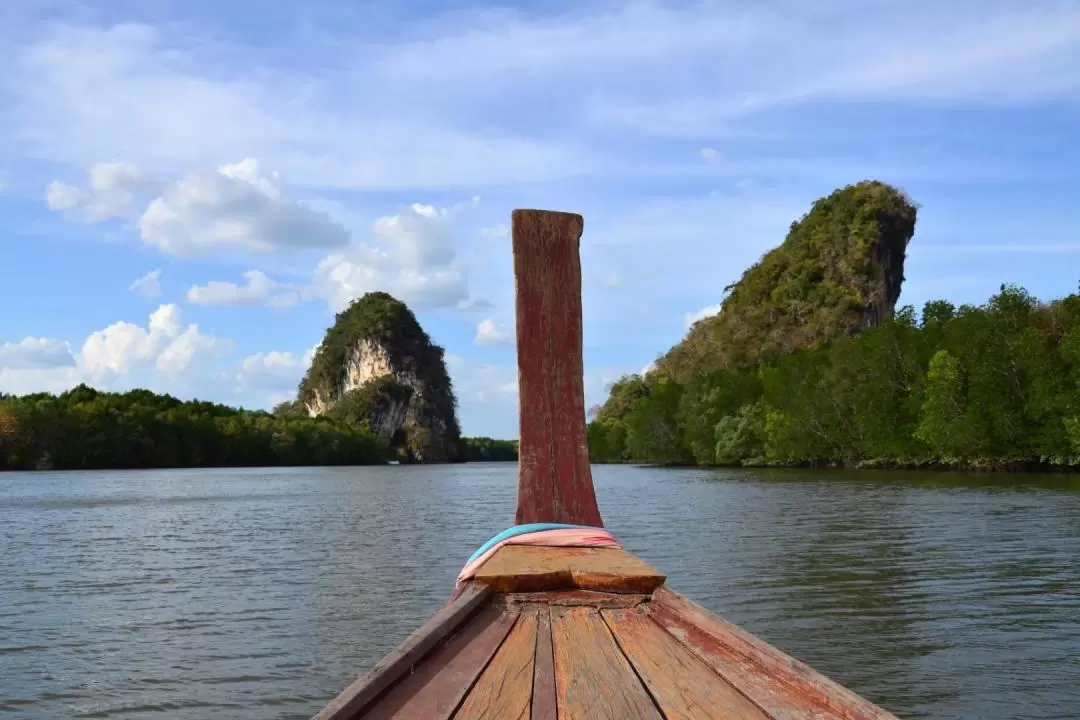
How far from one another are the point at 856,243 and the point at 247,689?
9455cm

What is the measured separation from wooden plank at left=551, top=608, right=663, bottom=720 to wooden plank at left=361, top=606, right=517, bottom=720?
0.70ft

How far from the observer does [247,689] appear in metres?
7.13

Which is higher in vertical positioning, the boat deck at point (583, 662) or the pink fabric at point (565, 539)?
the pink fabric at point (565, 539)

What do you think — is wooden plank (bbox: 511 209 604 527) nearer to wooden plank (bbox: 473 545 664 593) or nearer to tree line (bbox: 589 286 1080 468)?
wooden plank (bbox: 473 545 664 593)

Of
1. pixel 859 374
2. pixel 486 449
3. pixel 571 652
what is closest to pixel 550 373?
pixel 571 652

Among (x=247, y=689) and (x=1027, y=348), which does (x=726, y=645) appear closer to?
(x=247, y=689)

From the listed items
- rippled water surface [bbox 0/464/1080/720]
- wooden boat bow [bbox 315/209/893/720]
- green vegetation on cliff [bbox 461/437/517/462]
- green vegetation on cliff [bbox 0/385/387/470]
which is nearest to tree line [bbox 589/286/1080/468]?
rippled water surface [bbox 0/464/1080/720]

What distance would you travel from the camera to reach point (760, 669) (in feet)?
9.39

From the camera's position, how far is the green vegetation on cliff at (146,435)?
234 ft

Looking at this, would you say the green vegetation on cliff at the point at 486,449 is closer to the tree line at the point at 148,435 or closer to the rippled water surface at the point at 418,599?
the tree line at the point at 148,435

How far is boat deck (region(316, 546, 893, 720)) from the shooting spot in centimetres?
251

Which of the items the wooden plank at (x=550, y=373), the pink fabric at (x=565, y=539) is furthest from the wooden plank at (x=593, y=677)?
the wooden plank at (x=550, y=373)

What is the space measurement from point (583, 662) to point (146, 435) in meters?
83.6

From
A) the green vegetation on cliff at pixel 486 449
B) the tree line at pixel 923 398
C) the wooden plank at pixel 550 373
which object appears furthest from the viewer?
the green vegetation on cliff at pixel 486 449
